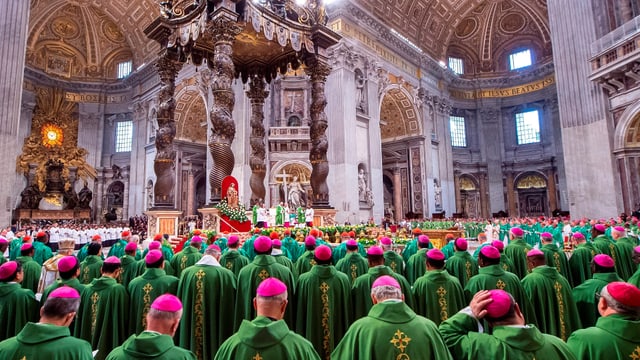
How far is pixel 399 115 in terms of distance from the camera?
2527cm

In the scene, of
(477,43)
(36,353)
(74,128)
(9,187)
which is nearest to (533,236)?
(36,353)

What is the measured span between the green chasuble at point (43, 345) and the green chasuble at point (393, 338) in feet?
4.47

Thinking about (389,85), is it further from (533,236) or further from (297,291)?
(297,291)

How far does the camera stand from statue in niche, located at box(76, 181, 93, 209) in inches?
955

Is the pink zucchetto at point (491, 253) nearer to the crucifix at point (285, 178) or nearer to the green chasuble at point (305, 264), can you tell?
the green chasuble at point (305, 264)

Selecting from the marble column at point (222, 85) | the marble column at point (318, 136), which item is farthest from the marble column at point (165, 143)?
the marble column at point (318, 136)

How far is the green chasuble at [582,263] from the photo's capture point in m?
5.33

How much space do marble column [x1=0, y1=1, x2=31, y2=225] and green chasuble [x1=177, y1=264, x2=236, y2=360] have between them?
1231cm

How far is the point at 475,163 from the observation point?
29812 millimetres

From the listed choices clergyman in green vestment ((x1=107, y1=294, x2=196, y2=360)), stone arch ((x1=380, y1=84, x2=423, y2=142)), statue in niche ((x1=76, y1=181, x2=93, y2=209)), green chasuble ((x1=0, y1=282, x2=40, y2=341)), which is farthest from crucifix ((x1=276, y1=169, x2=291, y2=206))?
clergyman in green vestment ((x1=107, y1=294, x2=196, y2=360))


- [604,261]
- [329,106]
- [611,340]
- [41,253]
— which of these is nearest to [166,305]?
[611,340]

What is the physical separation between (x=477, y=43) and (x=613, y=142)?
2003 centimetres

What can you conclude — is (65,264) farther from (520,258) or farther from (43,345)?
(520,258)

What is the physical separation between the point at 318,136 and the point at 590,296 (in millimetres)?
7961
